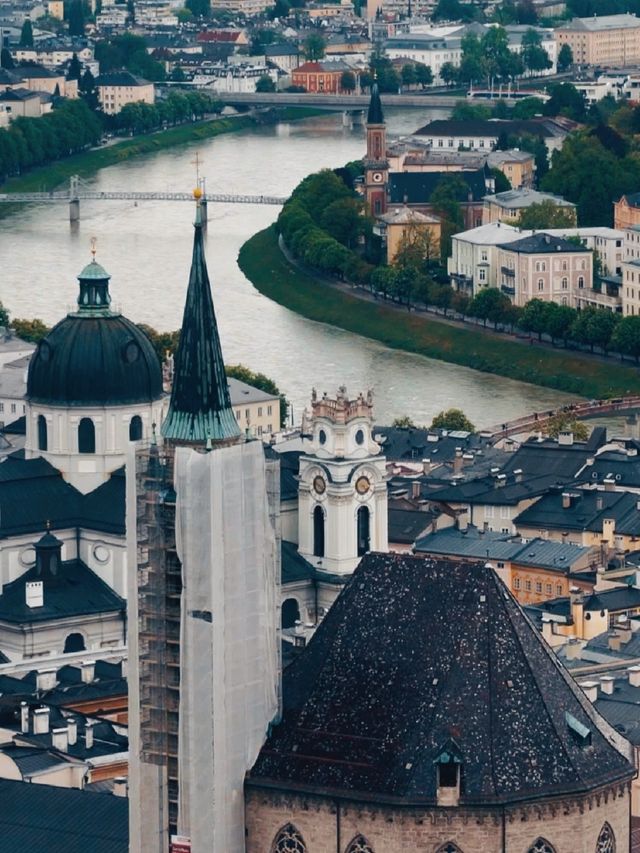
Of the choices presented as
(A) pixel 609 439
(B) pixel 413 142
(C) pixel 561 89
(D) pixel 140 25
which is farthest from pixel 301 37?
(A) pixel 609 439

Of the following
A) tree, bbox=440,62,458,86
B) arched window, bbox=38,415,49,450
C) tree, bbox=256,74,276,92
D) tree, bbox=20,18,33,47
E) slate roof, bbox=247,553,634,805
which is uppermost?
slate roof, bbox=247,553,634,805

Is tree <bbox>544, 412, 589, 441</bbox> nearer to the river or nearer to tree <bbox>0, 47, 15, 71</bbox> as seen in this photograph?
the river

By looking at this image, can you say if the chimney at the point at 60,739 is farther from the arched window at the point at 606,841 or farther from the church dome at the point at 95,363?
the church dome at the point at 95,363

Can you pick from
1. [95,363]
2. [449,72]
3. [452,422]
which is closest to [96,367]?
[95,363]

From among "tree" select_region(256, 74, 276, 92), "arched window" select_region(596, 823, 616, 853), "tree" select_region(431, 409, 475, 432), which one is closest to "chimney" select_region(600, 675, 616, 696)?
"arched window" select_region(596, 823, 616, 853)

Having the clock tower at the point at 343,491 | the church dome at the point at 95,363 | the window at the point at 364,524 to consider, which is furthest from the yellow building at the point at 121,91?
the window at the point at 364,524

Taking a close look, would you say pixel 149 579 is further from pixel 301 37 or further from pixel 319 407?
pixel 301 37
